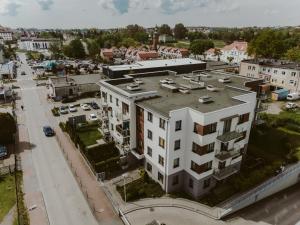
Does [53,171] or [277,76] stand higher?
[277,76]

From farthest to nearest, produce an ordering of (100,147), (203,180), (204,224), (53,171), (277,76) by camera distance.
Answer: (277,76), (100,147), (53,171), (203,180), (204,224)

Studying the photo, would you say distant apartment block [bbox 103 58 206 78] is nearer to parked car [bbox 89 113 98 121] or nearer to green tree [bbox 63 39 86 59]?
parked car [bbox 89 113 98 121]

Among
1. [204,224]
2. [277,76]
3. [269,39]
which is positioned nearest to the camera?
[204,224]

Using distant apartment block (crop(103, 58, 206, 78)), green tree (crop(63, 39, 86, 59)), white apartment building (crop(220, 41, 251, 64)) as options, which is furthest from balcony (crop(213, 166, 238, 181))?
green tree (crop(63, 39, 86, 59))

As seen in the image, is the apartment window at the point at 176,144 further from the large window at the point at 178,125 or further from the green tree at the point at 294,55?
the green tree at the point at 294,55

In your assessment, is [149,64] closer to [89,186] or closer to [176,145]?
[176,145]

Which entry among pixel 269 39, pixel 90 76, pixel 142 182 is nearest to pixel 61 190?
pixel 142 182

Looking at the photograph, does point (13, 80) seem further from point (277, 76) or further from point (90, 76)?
point (277, 76)

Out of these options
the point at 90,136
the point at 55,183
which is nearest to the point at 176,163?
the point at 55,183
